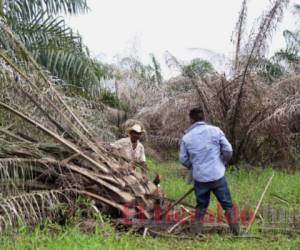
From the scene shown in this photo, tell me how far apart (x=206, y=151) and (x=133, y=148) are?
1.49m

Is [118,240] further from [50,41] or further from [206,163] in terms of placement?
[50,41]

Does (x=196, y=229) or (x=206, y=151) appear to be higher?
(x=206, y=151)

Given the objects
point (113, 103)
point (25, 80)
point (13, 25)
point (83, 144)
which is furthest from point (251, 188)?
point (113, 103)

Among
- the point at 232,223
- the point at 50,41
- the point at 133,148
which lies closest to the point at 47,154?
the point at 133,148

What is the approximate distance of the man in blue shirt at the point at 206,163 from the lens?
18.5 feet

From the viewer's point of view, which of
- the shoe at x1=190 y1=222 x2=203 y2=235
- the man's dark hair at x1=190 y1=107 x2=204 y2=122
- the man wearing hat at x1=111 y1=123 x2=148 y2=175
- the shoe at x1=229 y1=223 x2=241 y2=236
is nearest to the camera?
the shoe at x1=229 y1=223 x2=241 y2=236

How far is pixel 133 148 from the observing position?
687 centimetres

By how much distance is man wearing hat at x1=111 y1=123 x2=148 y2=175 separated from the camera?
6.71 metres

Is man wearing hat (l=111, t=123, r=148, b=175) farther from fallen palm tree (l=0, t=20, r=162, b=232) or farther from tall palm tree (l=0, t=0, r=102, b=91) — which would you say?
tall palm tree (l=0, t=0, r=102, b=91)

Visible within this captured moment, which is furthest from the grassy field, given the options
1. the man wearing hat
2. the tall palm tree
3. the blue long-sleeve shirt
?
the tall palm tree

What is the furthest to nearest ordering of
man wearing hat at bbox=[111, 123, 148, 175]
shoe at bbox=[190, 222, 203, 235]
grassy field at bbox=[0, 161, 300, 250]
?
man wearing hat at bbox=[111, 123, 148, 175], shoe at bbox=[190, 222, 203, 235], grassy field at bbox=[0, 161, 300, 250]

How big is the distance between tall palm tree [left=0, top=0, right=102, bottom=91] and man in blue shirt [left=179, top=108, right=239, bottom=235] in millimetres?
4785

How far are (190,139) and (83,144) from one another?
4.75ft

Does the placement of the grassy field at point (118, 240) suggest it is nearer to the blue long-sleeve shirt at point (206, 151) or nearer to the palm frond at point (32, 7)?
the blue long-sleeve shirt at point (206, 151)
